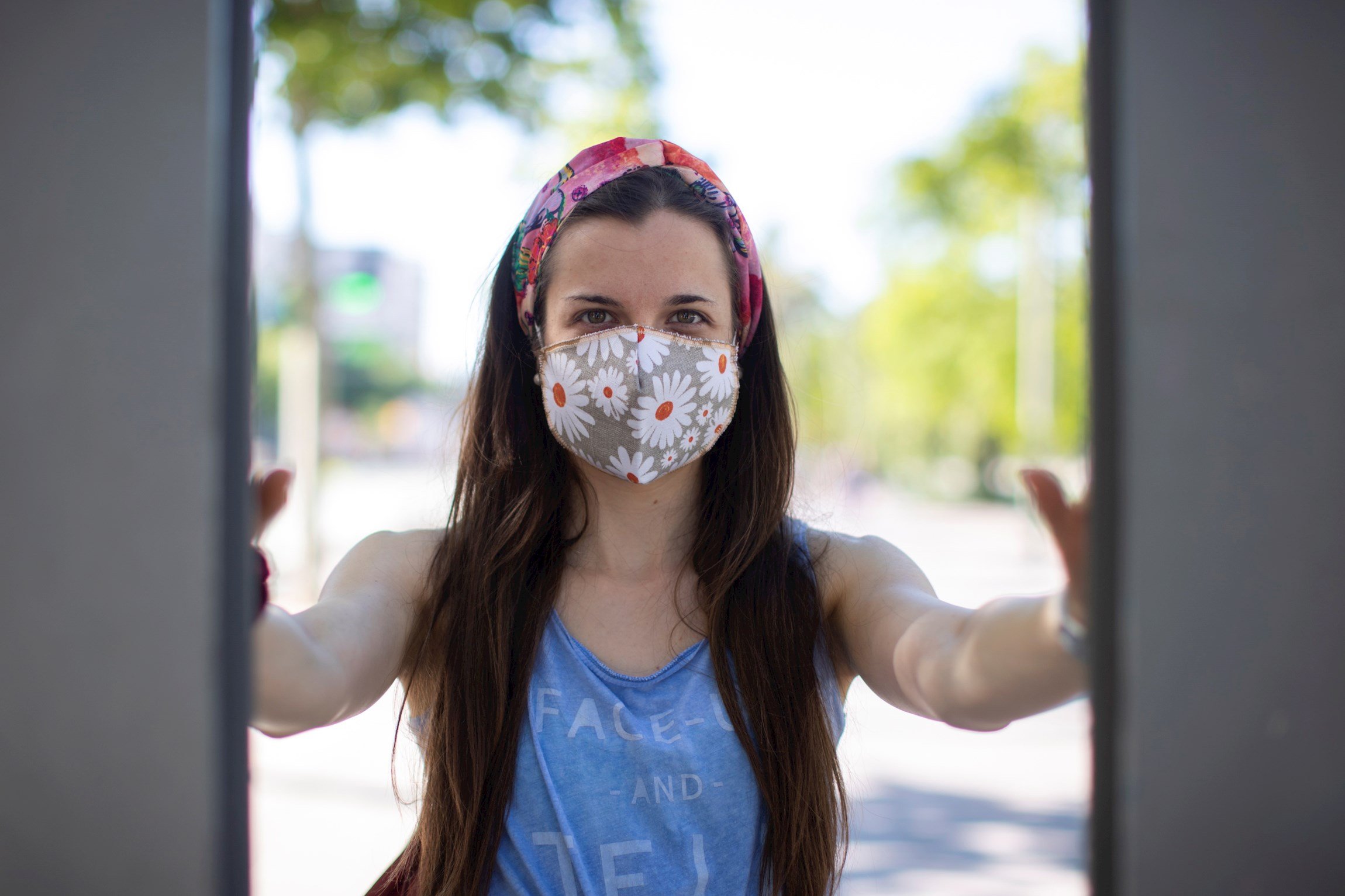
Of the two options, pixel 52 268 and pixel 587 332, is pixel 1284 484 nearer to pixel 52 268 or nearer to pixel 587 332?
pixel 52 268

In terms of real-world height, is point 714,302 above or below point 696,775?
above

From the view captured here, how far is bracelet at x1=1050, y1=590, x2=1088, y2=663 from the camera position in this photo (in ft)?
2.93

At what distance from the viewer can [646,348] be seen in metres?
1.85

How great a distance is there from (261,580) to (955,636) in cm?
94

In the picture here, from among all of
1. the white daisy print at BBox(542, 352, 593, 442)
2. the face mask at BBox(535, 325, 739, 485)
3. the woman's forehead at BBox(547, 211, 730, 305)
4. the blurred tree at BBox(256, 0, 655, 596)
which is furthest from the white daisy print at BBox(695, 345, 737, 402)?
the blurred tree at BBox(256, 0, 655, 596)

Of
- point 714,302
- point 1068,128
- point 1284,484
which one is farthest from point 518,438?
point 1068,128

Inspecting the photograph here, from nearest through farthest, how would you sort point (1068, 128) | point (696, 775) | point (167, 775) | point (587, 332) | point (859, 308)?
point (167, 775) < point (696, 775) < point (587, 332) < point (1068, 128) < point (859, 308)

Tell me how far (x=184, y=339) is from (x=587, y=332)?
1.17m

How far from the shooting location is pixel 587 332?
6.18 ft

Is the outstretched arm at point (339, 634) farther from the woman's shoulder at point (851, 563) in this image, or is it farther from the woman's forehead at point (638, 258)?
the woman's shoulder at point (851, 563)

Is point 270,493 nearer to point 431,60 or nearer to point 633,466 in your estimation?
point 633,466

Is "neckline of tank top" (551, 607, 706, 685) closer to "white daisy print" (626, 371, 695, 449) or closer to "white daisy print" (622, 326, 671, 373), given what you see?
"white daisy print" (626, 371, 695, 449)

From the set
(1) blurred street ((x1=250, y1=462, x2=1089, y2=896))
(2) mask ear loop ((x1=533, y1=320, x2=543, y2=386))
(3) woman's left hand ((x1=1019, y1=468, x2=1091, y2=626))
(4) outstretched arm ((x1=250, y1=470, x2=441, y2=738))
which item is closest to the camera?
(3) woman's left hand ((x1=1019, y1=468, x2=1091, y2=626))

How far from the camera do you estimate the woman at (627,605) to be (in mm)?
1581
